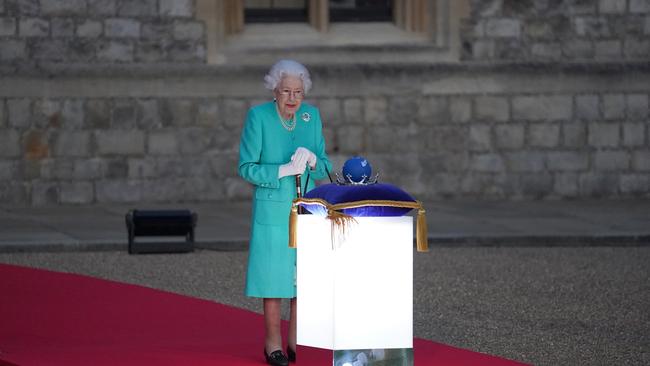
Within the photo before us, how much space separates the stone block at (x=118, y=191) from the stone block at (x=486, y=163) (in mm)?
3396

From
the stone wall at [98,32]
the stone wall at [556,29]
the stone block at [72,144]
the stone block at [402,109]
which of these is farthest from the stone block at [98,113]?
the stone wall at [556,29]

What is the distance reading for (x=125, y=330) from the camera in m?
7.70

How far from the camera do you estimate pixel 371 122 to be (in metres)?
15.8

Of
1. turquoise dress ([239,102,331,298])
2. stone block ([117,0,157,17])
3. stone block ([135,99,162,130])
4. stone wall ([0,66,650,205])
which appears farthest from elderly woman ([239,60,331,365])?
stone block ([117,0,157,17])

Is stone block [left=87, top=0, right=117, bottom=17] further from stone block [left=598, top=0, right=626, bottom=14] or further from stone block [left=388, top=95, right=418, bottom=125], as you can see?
stone block [left=598, top=0, right=626, bottom=14]

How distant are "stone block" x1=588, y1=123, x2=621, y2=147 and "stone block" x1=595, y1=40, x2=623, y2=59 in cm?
73

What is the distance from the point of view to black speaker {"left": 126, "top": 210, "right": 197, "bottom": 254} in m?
11.6

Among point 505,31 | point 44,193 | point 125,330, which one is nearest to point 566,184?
point 505,31

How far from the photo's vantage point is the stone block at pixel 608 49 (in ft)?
52.9

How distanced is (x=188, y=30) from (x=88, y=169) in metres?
1.74

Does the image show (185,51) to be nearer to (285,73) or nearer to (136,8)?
(136,8)

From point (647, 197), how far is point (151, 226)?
6.63 m

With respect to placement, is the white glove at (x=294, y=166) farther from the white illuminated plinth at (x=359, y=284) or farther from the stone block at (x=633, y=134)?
the stone block at (x=633, y=134)

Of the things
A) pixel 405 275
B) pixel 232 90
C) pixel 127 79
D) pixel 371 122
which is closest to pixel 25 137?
pixel 127 79
